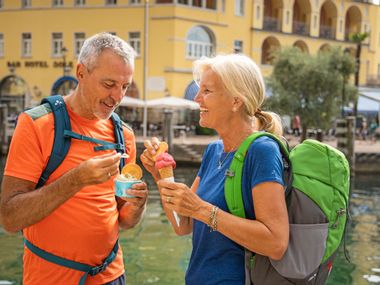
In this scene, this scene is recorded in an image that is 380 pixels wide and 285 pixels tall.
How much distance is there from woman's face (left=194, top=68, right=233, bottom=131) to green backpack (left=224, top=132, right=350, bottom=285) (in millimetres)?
185

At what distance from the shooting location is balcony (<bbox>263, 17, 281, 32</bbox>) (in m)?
37.7

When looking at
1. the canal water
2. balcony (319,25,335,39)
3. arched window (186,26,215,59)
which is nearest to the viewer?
the canal water

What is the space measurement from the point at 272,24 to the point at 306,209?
3720 cm

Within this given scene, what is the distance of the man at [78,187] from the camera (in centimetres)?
234

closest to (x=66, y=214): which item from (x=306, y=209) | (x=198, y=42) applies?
(x=306, y=209)

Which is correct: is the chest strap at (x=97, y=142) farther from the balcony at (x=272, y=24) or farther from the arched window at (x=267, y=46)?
the arched window at (x=267, y=46)

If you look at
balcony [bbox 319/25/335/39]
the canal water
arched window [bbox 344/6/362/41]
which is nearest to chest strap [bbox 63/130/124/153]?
the canal water

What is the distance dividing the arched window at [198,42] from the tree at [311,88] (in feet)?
26.8

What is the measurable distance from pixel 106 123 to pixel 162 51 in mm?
30410

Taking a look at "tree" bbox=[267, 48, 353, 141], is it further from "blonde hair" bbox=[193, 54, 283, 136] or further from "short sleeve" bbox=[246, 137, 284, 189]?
"short sleeve" bbox=[246, 137, 284, 189]

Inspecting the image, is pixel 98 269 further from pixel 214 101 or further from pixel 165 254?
→ pixel 165 254

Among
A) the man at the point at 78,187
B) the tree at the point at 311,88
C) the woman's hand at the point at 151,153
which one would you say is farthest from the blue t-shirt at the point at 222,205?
the tree at the point at 311,88

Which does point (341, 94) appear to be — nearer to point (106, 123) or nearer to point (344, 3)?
point (344, 3)

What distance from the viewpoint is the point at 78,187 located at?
2.31m
